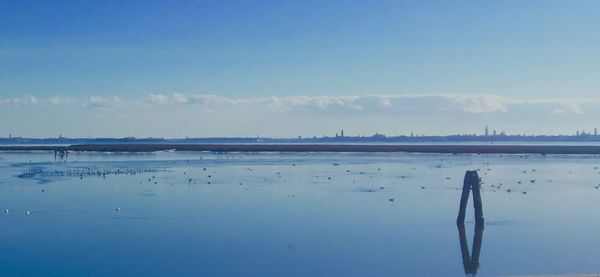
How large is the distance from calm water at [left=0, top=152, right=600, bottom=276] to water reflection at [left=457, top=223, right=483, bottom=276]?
0.12 m

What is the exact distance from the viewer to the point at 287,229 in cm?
1755

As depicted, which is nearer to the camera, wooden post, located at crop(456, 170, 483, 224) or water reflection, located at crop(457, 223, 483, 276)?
water reflection, located at crop(457, 223, 483, 276)

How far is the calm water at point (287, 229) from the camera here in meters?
13.4

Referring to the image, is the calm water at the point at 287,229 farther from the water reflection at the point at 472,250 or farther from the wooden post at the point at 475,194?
the wooden post at the point at 475,194

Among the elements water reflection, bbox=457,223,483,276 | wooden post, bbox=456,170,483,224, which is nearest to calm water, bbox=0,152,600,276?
water reflection, bbox=457,223,483,276

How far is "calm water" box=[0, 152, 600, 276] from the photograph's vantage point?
527 inches

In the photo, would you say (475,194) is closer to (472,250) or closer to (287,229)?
(472,250)

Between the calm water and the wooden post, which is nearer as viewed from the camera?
the calm water

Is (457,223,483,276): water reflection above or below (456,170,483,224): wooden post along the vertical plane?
below

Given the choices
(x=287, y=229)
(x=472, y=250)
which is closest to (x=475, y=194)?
(x=472, y=250)

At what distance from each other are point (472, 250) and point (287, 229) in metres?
4.64

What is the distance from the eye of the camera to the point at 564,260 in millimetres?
13992

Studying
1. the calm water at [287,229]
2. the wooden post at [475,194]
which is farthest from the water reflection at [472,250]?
the wooden post at [475,194]

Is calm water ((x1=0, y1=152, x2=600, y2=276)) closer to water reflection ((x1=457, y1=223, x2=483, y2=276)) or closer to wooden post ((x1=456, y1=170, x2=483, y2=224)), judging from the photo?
water reflection ((x1=457, y1=223, x2=483, y2=276))
